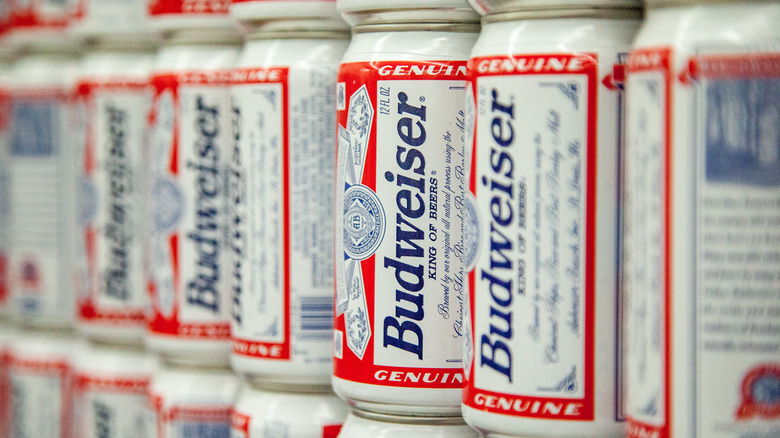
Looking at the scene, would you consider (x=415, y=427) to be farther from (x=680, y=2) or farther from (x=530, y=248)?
(x=680, y=2)

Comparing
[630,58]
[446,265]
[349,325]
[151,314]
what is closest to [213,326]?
[151,314]

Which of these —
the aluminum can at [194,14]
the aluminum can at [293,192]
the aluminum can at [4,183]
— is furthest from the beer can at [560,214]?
the aluminum can at [4,183]

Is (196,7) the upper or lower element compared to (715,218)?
upper

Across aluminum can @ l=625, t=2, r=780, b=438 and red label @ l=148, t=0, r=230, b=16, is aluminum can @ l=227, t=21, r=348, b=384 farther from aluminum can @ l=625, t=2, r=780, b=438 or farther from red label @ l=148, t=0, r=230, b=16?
aluminum can @ l=625, t=2, r=780, b=438

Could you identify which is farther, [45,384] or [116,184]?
[45,384]

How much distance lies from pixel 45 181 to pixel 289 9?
0.87 metres

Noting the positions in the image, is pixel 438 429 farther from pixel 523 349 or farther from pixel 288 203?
pixel 288 203

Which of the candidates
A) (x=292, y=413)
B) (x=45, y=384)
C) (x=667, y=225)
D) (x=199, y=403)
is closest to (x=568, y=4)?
(x=667, y=225)

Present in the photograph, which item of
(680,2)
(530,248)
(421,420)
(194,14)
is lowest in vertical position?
(421,420)

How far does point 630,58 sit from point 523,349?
0.28 metres

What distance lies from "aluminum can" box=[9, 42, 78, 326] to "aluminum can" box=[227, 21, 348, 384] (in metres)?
0.75

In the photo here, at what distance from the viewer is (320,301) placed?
138 centimetres

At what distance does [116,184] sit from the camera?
5.99 ft

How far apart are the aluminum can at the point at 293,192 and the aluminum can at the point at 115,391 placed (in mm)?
488
